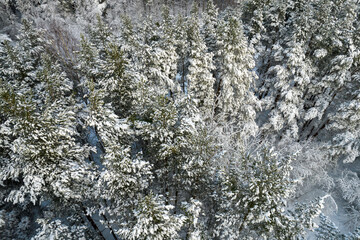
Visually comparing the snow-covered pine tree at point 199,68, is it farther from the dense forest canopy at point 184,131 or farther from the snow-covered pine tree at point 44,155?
the snow-covered pine tree at point 44,155

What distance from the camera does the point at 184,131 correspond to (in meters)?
10.6

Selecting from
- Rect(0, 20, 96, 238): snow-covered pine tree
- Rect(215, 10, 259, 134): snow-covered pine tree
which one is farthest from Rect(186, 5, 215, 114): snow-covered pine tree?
Rect(0, 20, 96, 238): snow-covered pine tree

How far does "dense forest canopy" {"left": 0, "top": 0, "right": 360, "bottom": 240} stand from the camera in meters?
9.09

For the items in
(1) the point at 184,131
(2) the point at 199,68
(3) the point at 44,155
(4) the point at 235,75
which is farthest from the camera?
(4) the point at 235,75

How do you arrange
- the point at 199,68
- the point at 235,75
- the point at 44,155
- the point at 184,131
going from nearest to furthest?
the point at 44,155
the point at 184,131
the point at 199,68
the point at 235,75

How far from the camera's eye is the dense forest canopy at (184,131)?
29.8ft

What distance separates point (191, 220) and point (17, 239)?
12433 mm

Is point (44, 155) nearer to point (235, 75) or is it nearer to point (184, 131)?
point (184, 131)

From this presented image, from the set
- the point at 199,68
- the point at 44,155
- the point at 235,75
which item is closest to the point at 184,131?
the point at 44,155

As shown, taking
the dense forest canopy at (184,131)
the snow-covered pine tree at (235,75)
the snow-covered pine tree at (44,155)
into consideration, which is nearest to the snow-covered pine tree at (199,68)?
the dense forest canopy at (184,131)

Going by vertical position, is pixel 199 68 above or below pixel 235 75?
above

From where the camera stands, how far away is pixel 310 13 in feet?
61.6

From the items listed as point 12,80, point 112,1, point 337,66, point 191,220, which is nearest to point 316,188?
point 337,66

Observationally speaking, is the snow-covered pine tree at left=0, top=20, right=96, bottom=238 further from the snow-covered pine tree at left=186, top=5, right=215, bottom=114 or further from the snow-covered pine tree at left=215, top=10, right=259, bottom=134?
the snow-covered pine tree at left=215, top=10, right=259, bottom=134
